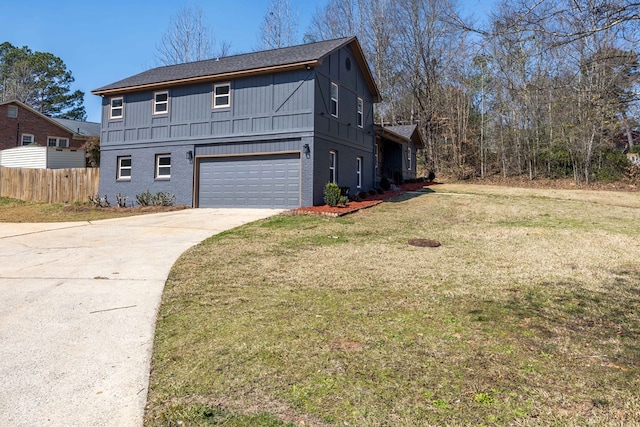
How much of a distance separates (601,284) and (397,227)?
18.7 feet

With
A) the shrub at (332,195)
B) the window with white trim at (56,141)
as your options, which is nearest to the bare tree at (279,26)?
the window with white trim at (56,141)

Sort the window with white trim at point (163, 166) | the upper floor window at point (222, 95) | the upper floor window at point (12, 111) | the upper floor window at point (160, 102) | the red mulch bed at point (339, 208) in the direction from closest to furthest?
the red mulch bed at point (339, 208), the upper floor window at point (222, 95), the window with white trim at point (163, 166), the upper floor window at point (160, 102), the upper floor window at point (12, 111)

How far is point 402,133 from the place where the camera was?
26.6 meters

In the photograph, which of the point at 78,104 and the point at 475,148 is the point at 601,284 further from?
the point at 78,104

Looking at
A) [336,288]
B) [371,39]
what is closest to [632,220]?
[336,288]

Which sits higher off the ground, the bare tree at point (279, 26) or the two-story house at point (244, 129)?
the bare tree at point (279, 26)

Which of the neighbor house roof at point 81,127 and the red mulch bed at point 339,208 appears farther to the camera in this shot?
the neighbor house roof at point 81,127

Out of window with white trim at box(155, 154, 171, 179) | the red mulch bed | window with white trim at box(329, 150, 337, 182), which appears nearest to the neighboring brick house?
window with white trim at box(155, 154, 171, 179)

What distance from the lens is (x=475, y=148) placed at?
30.3 m

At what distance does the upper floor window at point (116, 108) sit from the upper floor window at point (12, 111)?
17708 mm

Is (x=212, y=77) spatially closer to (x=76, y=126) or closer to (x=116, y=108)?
(x=116, y=108)

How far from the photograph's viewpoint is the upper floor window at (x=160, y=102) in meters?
17.2

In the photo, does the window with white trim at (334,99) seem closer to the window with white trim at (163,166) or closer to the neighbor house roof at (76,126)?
the window with white trim at (163,166)

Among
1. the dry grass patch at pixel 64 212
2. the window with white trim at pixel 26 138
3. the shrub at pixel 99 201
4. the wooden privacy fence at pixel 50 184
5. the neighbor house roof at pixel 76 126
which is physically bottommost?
the dry grass patch at pixel 64 212
